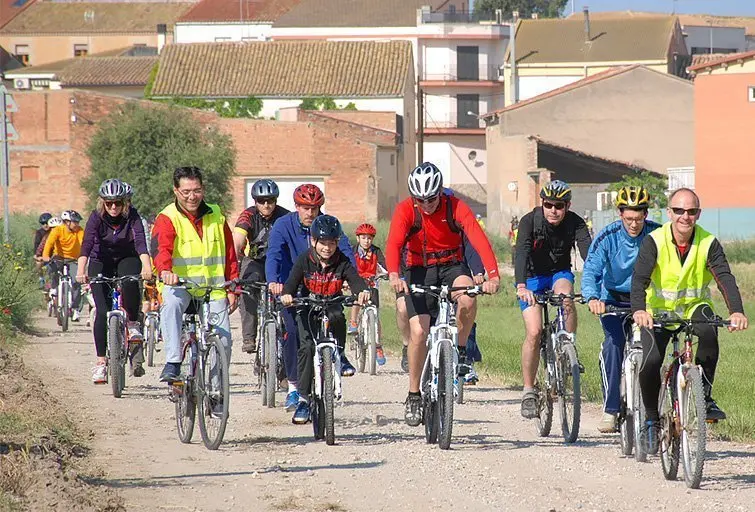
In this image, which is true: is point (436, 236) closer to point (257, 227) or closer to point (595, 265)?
point (595, 265)

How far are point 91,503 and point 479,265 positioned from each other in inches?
204

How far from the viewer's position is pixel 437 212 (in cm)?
1122

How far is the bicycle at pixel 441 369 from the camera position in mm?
10375

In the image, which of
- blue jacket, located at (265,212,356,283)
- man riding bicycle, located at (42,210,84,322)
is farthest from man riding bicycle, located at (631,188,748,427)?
man riding bicycle, located at (42,210,84,322)

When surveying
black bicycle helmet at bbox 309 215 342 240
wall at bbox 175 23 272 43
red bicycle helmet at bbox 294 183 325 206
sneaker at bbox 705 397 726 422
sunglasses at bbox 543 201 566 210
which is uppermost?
wall at bbox 175 23 272 43

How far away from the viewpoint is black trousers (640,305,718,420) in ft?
29.7

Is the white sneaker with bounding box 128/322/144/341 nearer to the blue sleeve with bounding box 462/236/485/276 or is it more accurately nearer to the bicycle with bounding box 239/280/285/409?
the bicycle with bounding box 239/280/285/409

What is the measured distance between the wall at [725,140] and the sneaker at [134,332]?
133 feet

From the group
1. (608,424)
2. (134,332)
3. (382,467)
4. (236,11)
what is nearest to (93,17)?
(236,11)

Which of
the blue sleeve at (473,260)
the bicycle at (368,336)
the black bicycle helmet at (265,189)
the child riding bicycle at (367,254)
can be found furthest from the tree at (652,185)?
the blue sleeve at (473,260)

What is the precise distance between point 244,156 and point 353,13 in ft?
90.8

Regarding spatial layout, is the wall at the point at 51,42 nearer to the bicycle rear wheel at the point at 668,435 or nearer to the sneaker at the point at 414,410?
the sneaker at the point at 414,410

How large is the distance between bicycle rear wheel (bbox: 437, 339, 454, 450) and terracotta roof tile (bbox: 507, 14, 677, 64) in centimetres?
7871

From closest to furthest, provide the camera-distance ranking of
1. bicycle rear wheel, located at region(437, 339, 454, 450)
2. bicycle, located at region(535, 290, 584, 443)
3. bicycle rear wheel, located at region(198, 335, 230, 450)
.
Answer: bicycle rear wheel, located at region(437, 339, 454, 450), bicycle rear wheel, located at region(198, 335, 230, 450), bicycle, located at region(535, 290, 584, 443)
